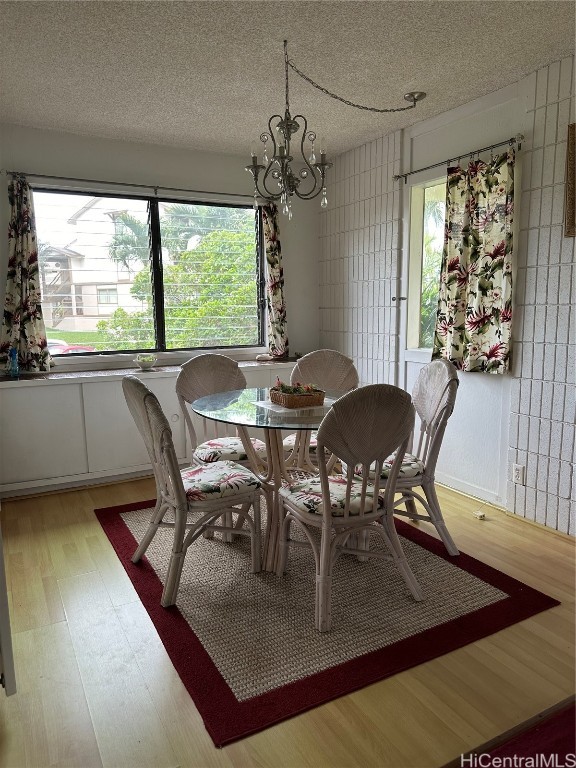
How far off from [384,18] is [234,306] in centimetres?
260

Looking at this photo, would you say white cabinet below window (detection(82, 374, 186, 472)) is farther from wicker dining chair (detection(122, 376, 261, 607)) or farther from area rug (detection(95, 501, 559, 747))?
wicker dining chair (detection(122, 376, 261, 607))

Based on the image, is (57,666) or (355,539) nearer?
(57,666)

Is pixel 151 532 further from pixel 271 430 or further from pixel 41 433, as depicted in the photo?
pixel 41 433

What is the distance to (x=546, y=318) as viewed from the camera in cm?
282

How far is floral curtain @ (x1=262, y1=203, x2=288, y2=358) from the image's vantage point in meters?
4.35

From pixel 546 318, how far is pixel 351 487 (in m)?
1.61

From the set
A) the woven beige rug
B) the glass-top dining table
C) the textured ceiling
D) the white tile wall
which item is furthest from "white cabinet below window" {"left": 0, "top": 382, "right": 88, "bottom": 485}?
the white tile wall

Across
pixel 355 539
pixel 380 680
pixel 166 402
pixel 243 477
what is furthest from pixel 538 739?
pixel 166 402

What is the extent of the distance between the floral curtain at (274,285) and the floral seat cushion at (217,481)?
204 cm

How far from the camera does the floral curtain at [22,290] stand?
346 cm

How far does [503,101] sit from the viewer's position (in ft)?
9.75

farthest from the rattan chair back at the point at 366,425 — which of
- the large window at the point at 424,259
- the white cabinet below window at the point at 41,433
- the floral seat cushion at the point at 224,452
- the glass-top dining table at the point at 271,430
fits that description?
the white cabinet below window at the point at 41,433

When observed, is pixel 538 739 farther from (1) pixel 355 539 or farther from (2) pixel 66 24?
(2) pixel 66 24

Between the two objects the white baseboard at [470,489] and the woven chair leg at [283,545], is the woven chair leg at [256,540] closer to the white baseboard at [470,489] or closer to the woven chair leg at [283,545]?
the woven chair leg at [283,545]
